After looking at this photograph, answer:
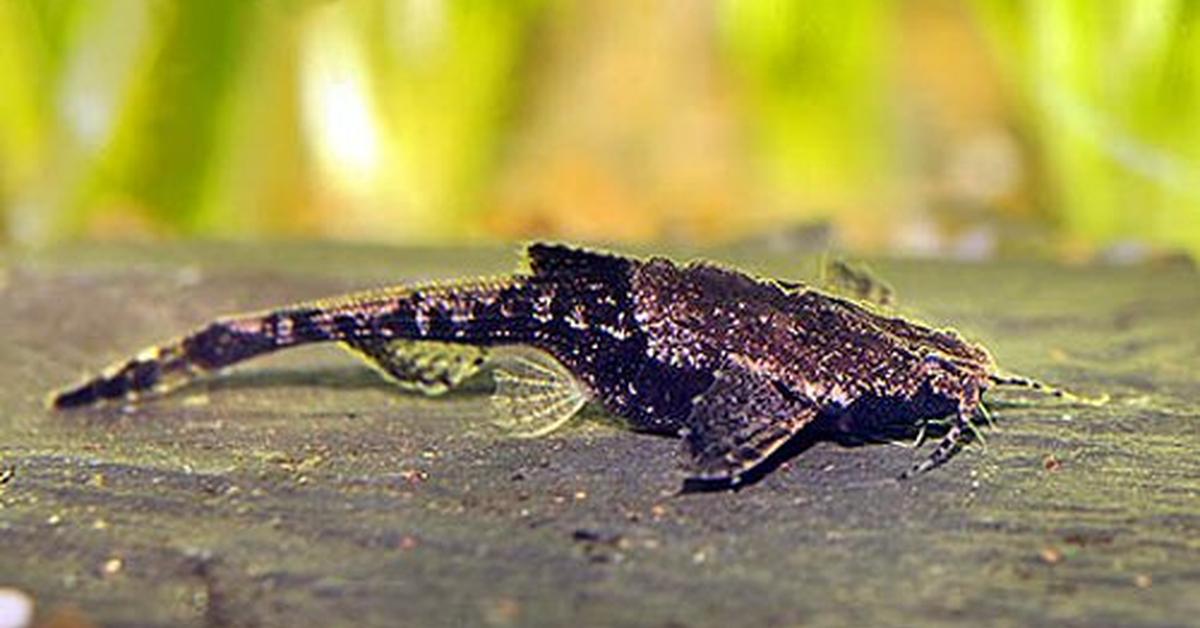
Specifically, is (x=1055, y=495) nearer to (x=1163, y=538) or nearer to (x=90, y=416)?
(x=1163, y=538)

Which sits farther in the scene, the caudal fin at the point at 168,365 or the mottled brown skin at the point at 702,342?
the caudal fin at the point at 168,365

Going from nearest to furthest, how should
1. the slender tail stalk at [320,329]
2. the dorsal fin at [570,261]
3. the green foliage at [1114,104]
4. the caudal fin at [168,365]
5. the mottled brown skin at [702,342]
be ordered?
the mottled brown skin at [702,342] < the dorsal fin at [570,261] < the slender tail stalk at [320,329] < the caudal fin at [168,365] < the green foliage at [1114,104]

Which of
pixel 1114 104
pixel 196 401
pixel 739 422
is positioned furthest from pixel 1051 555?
pixel 1114 104

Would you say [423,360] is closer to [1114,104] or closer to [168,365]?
[168,365]

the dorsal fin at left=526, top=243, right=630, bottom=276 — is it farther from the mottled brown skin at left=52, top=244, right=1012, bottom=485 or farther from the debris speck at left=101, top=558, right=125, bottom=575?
the debris speck at left=101, top=558, right=125, bottom=575

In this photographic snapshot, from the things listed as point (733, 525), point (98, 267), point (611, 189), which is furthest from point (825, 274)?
point (611, 189)

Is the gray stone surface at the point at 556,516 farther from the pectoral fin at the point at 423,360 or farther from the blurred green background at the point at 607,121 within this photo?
the blurred green background at the point at 607,121

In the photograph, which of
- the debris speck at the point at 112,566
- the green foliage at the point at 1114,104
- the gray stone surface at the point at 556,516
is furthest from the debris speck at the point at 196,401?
the green foliage at the point at 1114,104
